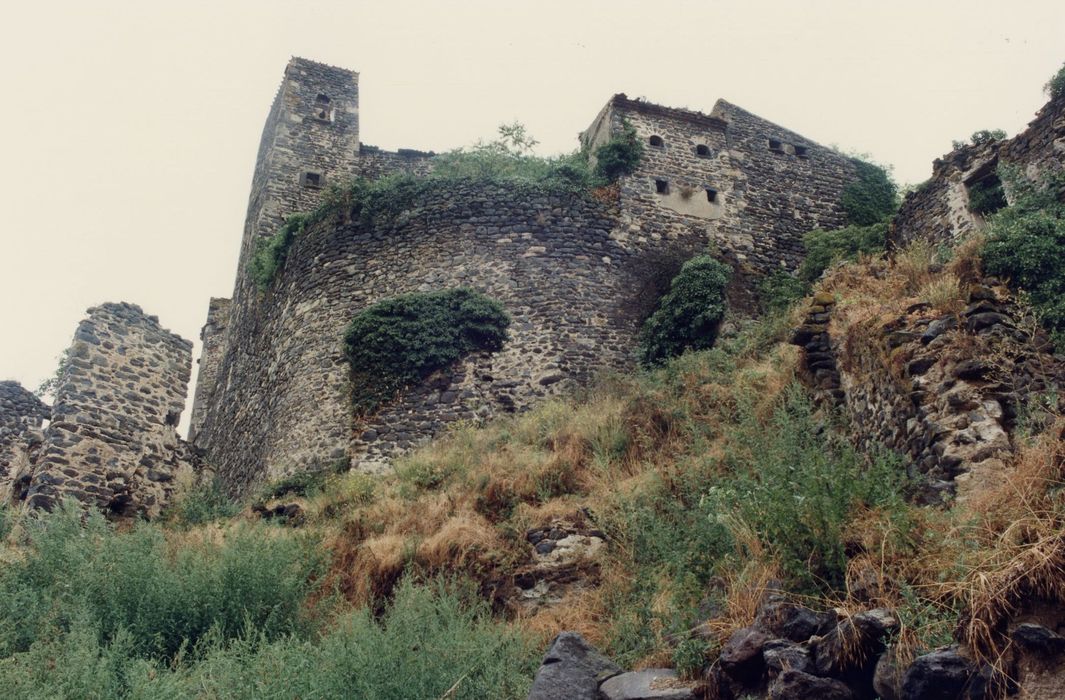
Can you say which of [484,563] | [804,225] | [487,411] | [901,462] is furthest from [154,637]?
[804,225]

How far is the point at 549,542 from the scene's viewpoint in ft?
32.9

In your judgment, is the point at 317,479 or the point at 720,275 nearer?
the point at 317,479

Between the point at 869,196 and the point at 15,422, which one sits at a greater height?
the point at 869,196

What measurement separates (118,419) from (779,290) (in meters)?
11.1

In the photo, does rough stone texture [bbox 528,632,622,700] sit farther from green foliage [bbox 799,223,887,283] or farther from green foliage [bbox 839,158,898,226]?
green foliage [bbox 839,158,898,226]

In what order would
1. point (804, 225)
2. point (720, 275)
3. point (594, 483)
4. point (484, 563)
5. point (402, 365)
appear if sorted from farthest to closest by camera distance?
point (804, 225) → point (720, 275) → point (402, 365) → point (594, 483) → point (484, 563)

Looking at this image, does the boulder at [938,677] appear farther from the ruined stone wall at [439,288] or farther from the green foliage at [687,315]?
the ruined stone wall at [439,288]

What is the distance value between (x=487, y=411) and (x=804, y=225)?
27.6 ft

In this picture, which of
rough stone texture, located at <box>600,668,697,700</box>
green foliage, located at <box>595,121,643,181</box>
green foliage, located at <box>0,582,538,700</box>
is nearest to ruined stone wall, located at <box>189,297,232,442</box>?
green foliage, located at <box>595,121,643,181</box>

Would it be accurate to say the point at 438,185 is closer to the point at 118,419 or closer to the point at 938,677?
the point at 118,419

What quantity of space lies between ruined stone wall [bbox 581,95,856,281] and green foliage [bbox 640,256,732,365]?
166cm

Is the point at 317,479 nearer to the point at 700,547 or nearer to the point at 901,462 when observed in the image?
the point at 700,547

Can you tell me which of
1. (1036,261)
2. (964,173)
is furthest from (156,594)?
(964,173)

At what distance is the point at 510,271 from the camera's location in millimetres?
17031
